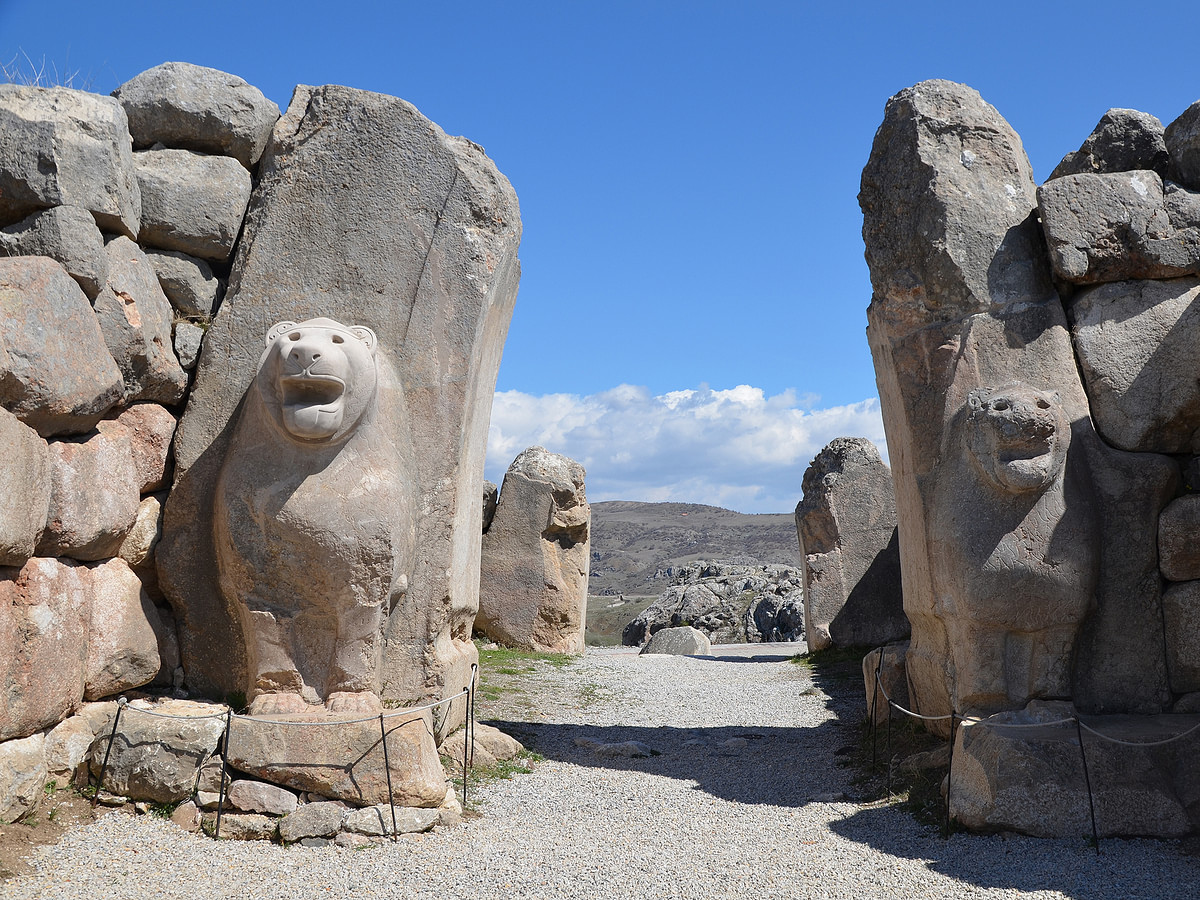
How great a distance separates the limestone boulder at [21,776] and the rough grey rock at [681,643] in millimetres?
10401

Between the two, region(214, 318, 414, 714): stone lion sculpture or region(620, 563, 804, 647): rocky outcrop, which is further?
region(620, 563, 804, 647): rocky outcrop

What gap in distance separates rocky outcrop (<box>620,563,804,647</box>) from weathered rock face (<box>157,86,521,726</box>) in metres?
11.7

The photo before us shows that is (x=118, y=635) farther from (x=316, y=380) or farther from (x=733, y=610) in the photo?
(x=733, y=610)

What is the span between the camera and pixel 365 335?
507cm

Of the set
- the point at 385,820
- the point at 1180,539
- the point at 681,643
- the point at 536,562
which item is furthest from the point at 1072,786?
the point at 681,643

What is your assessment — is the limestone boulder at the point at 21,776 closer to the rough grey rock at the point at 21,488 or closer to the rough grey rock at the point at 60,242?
the rough grey rock at the point at 21,488

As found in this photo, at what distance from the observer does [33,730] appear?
4375 millimetres

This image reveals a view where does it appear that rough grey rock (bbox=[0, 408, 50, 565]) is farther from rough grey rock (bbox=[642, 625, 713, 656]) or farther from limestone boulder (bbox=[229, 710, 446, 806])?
rough grey rock (bbox=[642, 625, 713, 656])

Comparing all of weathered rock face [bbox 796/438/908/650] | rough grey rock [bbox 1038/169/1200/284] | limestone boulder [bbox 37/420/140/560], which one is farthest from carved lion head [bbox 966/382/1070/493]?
weathered rock face [bbox 796/438/908/650]

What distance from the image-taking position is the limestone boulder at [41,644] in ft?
13.8

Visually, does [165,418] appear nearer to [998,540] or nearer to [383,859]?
[383,859]

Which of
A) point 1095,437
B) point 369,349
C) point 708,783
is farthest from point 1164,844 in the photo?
point 369,349

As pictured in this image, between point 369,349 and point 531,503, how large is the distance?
22.7 ft

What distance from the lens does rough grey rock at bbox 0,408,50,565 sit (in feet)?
13.1
